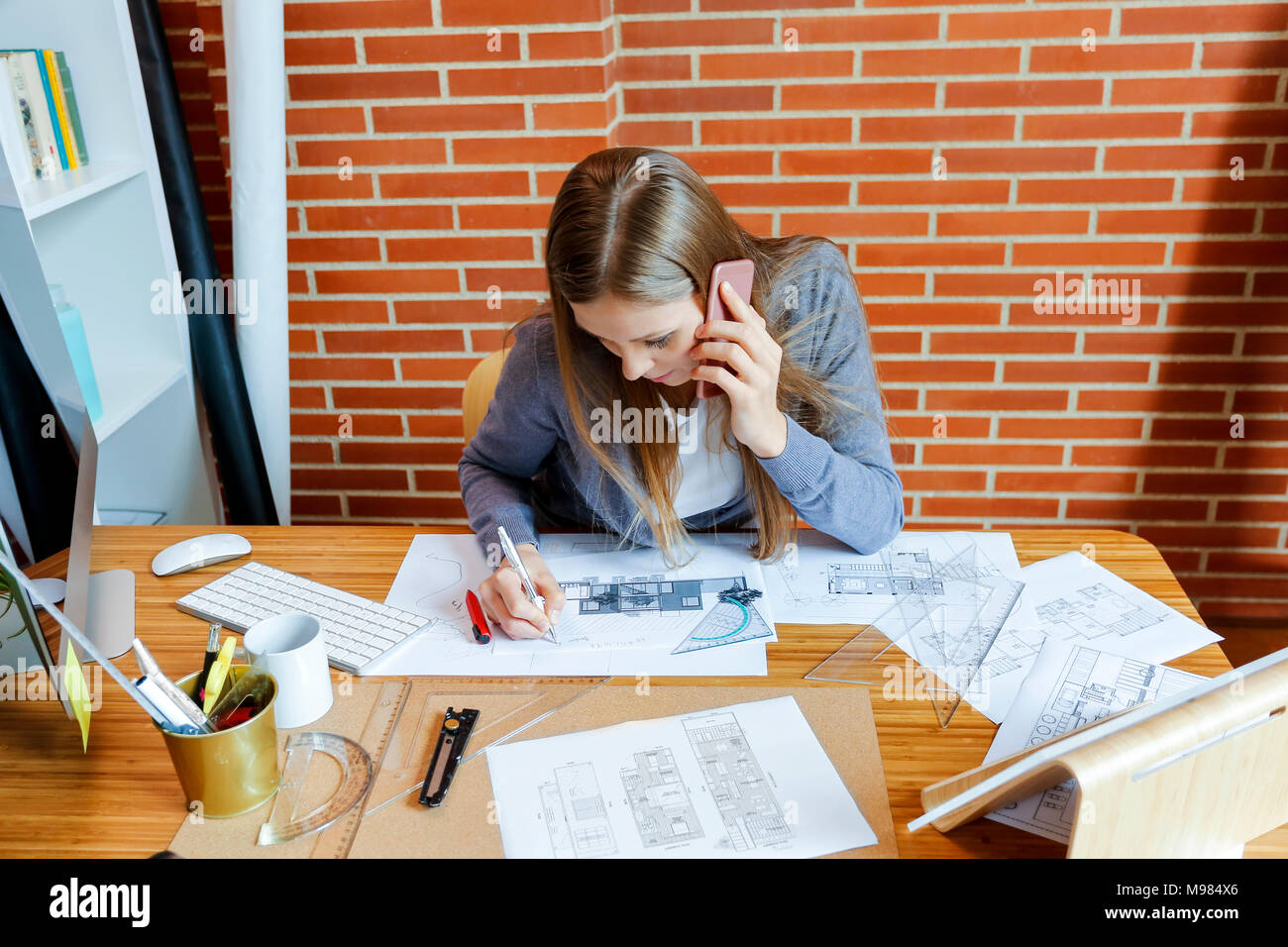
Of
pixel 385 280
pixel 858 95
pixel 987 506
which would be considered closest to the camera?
pixel 858 95

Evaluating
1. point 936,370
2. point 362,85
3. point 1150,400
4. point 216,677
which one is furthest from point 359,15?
point 1150,400

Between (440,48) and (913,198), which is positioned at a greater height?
(440,48)

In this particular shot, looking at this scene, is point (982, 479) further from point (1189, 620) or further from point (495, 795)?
point (495, 795)

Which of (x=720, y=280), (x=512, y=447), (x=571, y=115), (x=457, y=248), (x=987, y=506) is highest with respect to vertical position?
(x=571, y=115)

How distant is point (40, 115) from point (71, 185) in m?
0.15

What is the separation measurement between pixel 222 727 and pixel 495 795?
266 millimetres

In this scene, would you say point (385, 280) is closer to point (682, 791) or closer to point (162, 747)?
point (162, 747)

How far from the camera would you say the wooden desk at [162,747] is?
935 mm

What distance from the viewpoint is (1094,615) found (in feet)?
3.95

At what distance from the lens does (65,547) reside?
132cm

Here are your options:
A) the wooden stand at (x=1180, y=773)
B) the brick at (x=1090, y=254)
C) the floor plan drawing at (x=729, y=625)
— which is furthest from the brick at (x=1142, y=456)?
the wooden stand at (x=1180, y=773)

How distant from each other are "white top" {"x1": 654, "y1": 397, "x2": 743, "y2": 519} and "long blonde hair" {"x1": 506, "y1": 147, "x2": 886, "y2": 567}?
22 millimetres

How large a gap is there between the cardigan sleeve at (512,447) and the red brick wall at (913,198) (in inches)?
28.6

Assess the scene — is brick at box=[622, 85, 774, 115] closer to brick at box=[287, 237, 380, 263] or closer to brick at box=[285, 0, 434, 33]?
brick at box=[285, 0, 434, 33]
